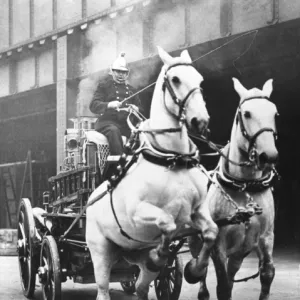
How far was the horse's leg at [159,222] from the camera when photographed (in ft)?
19.3

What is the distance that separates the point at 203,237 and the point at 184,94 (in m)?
1.31

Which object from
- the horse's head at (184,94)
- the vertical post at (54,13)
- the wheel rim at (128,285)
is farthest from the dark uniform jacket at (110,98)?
the vertical post at (54,13)

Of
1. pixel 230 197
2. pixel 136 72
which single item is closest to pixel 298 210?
pixel 136 72

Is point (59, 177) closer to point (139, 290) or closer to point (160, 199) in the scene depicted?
point (139, 290)

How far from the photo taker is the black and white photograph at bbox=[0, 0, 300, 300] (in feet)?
20.1

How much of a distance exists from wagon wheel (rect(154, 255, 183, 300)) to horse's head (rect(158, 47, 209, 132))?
99.0 inches

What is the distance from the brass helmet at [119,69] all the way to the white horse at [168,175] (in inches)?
74.0

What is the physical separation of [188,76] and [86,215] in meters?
2.40

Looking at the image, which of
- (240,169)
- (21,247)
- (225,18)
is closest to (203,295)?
(240,169)

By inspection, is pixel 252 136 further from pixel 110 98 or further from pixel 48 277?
pixel 48 277

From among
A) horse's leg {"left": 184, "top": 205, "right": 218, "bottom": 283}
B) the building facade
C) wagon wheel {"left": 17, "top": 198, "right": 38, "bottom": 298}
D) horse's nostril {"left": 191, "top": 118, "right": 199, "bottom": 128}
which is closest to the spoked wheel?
wagon wheel {"left": 17, "top": 198, "right": 38, "bottom": 298}

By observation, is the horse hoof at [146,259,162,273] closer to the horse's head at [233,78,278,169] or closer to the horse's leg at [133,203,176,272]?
the horse's leg at [133,203,176,272]

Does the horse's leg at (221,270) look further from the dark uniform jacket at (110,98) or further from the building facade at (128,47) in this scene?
the building facade at (128,47)

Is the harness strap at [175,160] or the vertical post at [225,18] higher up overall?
the vertical post at [225,18]
